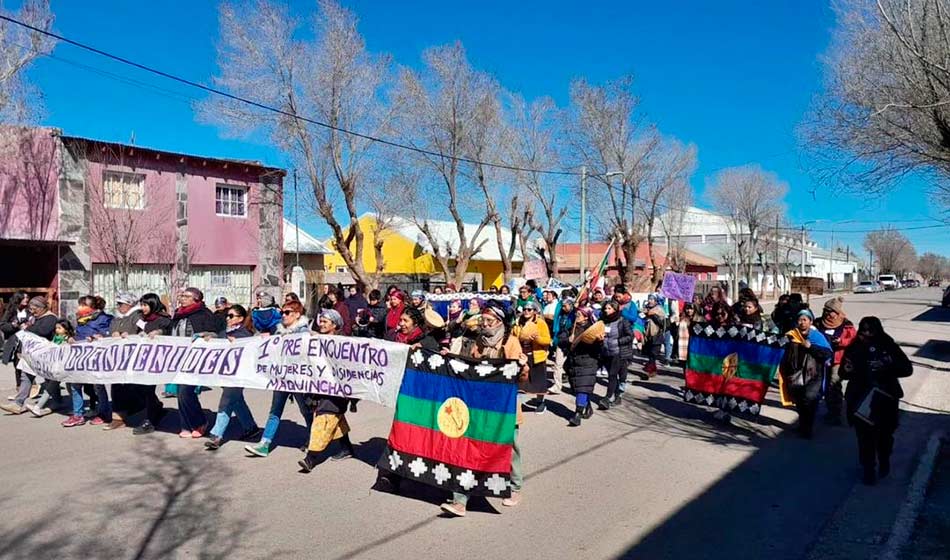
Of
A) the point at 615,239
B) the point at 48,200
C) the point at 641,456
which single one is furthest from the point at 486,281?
the point at 641,456

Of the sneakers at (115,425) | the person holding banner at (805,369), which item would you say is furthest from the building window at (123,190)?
the person holding banner at (805,369)

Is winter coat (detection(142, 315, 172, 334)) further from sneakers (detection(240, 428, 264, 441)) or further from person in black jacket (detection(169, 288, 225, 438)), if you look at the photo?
sneakers (detection(240, 428, 264, 441))

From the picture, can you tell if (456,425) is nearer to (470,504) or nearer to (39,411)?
(470,504)

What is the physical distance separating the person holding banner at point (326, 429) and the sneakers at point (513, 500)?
6.07ft

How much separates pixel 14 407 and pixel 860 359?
10.3 meters

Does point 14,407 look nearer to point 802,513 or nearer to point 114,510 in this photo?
point 114,510

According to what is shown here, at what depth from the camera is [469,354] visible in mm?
6871

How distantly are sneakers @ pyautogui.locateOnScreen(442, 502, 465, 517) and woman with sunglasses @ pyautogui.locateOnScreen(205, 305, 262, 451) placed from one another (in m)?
3.08

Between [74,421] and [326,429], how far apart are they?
407 centimetres

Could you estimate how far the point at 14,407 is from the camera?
32.6 feet

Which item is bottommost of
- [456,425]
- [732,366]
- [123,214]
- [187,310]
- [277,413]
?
[277,413]

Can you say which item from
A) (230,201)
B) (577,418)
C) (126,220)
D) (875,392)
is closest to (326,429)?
(577,418)

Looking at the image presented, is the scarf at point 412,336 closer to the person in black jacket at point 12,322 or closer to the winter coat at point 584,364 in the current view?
the winter coat at point 584,364

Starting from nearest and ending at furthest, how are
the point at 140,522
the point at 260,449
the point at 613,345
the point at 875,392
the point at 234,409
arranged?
the point at 140,522 < the point at 875,392 < the point at 260,449 < the point at 234,409 < the point at 613,345
